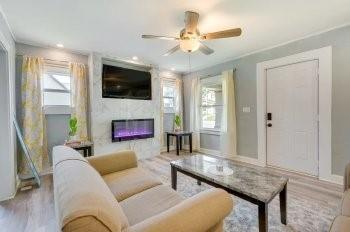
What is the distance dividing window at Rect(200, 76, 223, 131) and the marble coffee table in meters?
2.52

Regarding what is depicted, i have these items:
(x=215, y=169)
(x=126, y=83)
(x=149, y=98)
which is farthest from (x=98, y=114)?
(x=215, y=169)

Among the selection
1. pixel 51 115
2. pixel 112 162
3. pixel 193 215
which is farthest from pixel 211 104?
pixel 193 215

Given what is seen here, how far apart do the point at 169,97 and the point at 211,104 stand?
1253 mm

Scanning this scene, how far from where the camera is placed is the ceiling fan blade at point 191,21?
2.21 m

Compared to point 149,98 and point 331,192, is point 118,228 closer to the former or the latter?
point 331,192

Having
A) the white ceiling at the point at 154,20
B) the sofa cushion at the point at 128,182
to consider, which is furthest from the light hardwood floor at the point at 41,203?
the white ceiling at the point at 154,20

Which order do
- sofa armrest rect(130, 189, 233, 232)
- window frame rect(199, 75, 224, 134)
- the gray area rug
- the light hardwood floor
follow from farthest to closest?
window frame rect(199, 75, 224, 134) → the light hardwood floor → the gray area rug → sofa armrest rect(130, 189, 233, 232)

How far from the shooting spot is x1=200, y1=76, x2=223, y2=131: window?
467cm

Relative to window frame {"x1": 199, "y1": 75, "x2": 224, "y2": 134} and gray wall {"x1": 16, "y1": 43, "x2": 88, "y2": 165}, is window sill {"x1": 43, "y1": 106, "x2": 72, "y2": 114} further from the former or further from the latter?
window frame {"x1": 199, "y1": 75, "x2": 224, "y2": 134}

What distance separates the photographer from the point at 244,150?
4004mm

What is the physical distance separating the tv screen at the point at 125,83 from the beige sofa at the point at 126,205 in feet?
8.39

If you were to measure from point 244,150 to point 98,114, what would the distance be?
3.26 meters

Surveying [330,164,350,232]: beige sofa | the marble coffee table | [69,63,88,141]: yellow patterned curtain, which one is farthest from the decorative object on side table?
[330,164,350,232]: beige sofa

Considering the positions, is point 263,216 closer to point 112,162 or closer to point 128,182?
point 128,182
